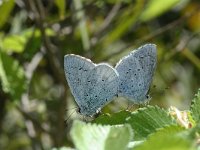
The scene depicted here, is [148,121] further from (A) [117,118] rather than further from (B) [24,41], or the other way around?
(B) [24,41]

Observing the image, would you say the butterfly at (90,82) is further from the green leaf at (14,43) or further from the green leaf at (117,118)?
the green leaf at (14,43)

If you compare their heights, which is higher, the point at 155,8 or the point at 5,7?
the point at 5,7

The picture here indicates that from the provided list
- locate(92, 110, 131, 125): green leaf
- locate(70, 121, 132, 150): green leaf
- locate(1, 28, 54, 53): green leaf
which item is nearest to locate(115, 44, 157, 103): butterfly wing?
locate(92, 110, 131, 125): green leaf

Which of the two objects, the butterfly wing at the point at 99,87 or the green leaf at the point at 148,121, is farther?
the butterfly wing at the point at 99,87

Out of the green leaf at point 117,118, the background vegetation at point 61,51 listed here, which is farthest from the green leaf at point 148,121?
the background vegetation at point 61,51

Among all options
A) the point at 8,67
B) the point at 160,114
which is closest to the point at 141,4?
the point at 8,67

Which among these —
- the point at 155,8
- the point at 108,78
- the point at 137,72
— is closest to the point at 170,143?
the point at 108,78
